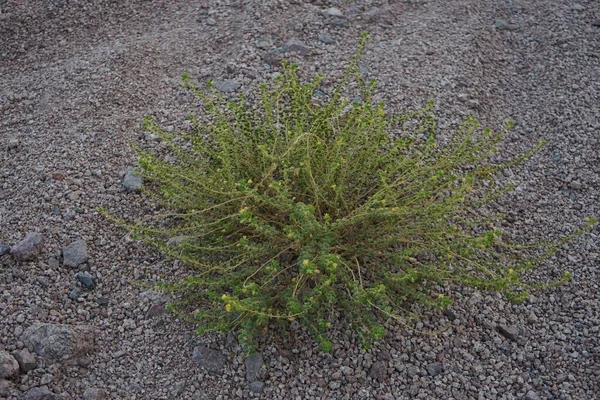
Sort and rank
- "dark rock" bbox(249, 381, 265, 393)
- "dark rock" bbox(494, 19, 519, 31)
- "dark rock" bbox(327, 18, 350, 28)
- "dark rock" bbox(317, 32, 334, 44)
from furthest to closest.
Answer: "dark rock" bbox(494, 19, 519, 31) → "dark rock" bbox(327, 18, 350, 28) → "dark rock" bbox(317, 32, 334, 44) → "dark rock" bbox(249, 381, 265, 393)

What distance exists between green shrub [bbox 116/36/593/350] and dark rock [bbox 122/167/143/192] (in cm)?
28

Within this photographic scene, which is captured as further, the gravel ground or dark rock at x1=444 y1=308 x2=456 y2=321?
dark rock at x1=444 y1=308 x2=456 y2=321

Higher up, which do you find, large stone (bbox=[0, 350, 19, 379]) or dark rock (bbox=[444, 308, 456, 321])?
dark rock (bbox=[444, 308, 456, 321])

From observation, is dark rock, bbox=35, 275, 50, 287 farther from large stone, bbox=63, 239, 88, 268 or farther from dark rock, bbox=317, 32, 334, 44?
dark rock, bbox=317, 32, 334, 44

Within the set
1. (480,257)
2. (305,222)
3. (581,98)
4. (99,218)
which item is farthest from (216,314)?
(581,98)

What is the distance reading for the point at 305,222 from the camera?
2.59 meters

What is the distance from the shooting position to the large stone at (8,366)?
2.63 meters

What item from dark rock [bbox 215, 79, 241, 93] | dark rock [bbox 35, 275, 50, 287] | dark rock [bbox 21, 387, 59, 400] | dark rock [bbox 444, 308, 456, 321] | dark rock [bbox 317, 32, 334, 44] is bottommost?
dark rock [bbox 21, 387, 59, 400]

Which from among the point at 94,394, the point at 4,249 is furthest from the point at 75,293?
the point at 94,394

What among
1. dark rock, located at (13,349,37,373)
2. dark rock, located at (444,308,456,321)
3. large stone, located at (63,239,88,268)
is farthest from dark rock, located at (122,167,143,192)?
dark rock, located at (444,308,456,321)

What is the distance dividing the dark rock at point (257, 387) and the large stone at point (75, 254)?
3.63ft

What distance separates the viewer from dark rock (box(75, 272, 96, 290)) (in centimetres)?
309

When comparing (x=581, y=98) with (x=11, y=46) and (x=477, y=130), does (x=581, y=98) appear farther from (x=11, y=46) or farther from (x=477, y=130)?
(x=11, y=46)

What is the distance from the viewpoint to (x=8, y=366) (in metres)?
2.64
